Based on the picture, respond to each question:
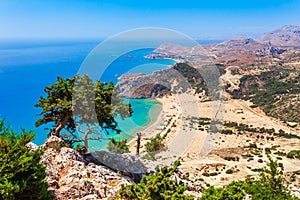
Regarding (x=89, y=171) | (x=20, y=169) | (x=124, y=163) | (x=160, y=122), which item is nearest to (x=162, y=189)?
(x=20, y=169)

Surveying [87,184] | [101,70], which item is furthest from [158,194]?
[101,70]

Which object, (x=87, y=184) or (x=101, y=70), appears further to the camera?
(x=101, y=70)

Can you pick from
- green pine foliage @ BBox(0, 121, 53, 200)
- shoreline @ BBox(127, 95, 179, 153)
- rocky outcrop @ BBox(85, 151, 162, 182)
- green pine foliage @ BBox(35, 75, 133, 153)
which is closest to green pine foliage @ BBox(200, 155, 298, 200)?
rocky outcrop @ BBox(85, 151, 162, 182)

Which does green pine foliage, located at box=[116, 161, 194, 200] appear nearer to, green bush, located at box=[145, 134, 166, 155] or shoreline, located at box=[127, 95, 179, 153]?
green bush, located at box=[145, 134, 166, 155]

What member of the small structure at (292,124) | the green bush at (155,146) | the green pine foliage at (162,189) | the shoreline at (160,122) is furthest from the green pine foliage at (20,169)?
the small structure at (292,124)

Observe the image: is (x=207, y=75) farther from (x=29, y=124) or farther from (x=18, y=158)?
(x=29, y=124)

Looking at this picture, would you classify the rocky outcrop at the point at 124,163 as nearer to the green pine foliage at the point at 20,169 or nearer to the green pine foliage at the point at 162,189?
the green pine foliage at the point at 20,169

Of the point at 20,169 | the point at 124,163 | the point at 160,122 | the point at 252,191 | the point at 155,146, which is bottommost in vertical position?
the point at 160,122

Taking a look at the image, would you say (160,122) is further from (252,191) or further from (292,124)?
(292,124)
